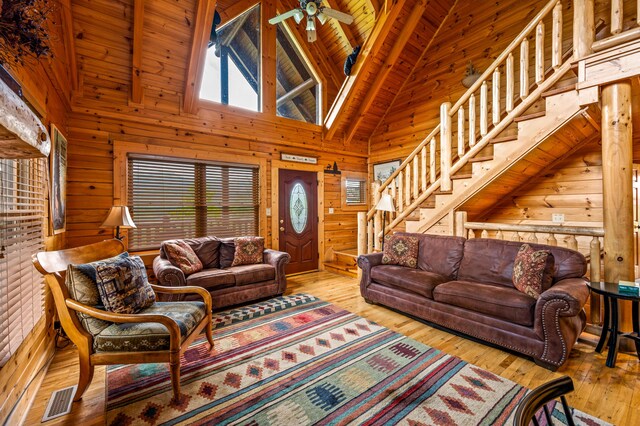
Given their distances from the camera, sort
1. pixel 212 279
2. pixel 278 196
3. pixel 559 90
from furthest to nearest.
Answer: pixel 278 196 < pixel 212 279 < pixel 559 90

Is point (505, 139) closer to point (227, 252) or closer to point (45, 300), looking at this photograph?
point (227, 252)

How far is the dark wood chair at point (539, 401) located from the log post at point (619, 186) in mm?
2441

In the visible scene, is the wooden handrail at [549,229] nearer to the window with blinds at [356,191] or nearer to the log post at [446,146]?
the log post at [446,146]

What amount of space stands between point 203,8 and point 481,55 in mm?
4436

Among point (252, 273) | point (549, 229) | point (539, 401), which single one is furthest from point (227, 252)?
point (549, 229)

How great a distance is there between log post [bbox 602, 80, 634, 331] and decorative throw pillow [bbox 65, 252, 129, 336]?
4210mm

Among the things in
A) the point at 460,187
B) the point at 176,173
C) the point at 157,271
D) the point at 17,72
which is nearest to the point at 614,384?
the point at 460,187

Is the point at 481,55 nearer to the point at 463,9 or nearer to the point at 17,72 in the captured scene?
the point at 463,9

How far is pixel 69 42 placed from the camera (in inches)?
126

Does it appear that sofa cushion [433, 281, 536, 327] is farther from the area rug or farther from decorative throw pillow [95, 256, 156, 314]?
decorative throw pillow [95, 256, 156, 314]

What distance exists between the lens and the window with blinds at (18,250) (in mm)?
1668

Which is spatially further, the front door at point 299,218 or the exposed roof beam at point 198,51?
the front door at point 299,218

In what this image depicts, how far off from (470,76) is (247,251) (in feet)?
15.3

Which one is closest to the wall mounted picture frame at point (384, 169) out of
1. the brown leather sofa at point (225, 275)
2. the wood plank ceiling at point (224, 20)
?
the wood plank ceiling at point (224, 20)
